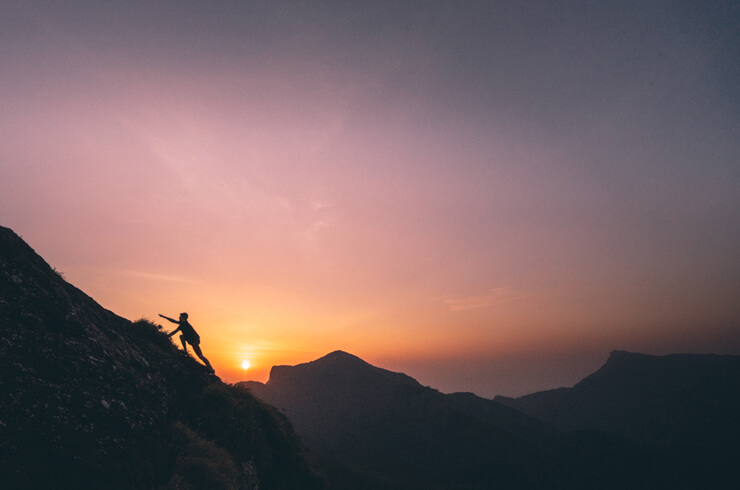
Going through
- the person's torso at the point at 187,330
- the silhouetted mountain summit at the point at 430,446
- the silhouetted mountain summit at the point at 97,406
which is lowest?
the silhouetted mountain summit at the point at 430,446

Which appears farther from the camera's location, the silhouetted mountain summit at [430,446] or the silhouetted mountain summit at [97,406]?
the silhouetted mountain summit at [430,446]

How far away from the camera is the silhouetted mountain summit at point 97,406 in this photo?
314 inches

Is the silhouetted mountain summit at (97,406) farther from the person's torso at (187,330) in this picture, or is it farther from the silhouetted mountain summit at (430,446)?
the silhouetted mountain summit at (430,446)

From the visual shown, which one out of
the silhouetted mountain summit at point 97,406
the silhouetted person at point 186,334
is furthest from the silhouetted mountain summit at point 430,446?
the silhouetted mountain summit at point 97,406

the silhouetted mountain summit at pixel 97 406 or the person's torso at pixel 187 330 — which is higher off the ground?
the person's torso at pixel 187 330

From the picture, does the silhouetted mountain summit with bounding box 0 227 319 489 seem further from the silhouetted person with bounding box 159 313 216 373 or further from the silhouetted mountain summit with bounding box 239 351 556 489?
the silhouetted mountain summit with bounding box 239 351 556 489

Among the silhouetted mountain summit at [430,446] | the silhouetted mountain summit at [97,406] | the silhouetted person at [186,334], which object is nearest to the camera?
the silhouetted mountain summit at [97,406]

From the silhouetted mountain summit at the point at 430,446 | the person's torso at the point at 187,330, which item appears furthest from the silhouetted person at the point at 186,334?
the silhouetted mountain summit at the point at 430,446

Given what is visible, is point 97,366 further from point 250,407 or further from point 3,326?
point 250,407

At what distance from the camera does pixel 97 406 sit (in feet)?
32.0

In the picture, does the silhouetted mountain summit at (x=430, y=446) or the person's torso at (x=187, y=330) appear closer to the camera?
the person's torso at (x=187, y=330)

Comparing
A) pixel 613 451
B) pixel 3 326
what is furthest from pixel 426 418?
pixel 3 326

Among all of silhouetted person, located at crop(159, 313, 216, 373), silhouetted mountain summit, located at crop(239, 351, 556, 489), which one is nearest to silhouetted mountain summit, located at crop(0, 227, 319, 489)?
silhouetted person, located at crop(159, 313, 216, 373)

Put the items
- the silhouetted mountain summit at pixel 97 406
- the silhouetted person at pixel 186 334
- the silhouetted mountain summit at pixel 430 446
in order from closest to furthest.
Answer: the silhouetted mountain summit at pixel 97 406 < the silhouetted person at pixel 186 334 < the silhouetted mountain summit at pixel 430 446
